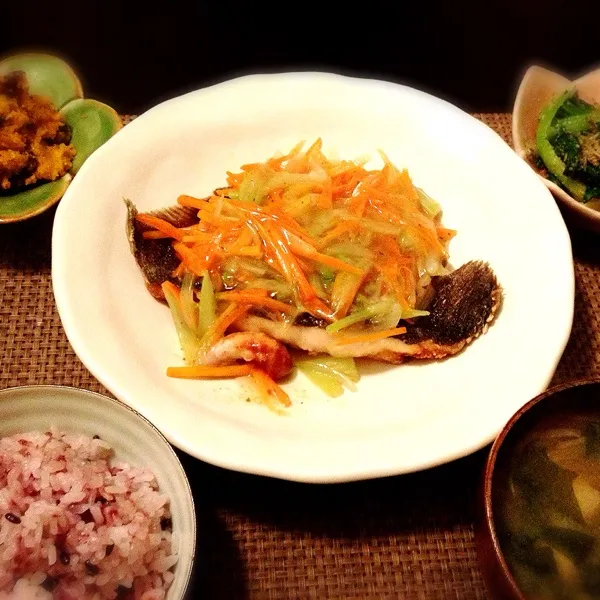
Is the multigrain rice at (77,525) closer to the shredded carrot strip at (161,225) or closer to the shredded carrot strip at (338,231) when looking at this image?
the shredded carrot strip at (161,225)

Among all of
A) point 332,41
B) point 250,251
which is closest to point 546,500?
point 250,251

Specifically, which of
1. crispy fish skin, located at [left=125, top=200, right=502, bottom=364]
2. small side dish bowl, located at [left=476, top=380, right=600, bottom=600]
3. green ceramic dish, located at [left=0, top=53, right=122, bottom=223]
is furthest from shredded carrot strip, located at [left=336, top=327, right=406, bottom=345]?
green ceramic dish, located at [left=0, top=53, right=122, bottom=223]

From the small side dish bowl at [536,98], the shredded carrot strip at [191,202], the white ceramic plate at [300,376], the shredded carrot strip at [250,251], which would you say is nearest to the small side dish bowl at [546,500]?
the white ceramic plate at [300,376]

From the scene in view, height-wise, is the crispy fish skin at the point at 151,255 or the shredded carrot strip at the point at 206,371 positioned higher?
the crispy fish skin at the point at 151,255

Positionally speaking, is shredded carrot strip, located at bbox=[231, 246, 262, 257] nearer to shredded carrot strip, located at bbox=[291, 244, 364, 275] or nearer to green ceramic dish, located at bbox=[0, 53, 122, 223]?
shredded carrot strip, located at bbox=[291, 244, 364, 275]

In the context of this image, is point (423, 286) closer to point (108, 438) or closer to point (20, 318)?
point (108, 438)

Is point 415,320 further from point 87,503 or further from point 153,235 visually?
point 87,503
